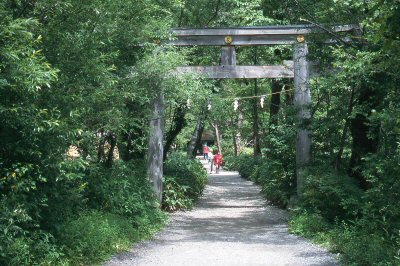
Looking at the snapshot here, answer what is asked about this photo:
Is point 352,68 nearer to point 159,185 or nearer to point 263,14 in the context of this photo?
point 159,185

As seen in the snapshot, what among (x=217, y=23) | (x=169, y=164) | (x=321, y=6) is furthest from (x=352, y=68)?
(x=217, y=23)

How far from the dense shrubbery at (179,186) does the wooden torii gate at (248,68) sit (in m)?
1.20

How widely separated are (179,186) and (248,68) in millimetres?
4434

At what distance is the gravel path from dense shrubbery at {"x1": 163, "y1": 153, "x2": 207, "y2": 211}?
0.40 metres

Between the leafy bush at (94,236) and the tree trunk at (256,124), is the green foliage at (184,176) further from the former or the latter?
the tree trunk at (256,124)

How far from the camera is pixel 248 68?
47.3 feet

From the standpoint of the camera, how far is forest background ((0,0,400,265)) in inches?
253

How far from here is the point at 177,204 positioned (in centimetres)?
1627

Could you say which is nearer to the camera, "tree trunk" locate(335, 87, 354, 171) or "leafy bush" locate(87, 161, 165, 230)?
"leafy bush" locate(87, 161, 165, 230)

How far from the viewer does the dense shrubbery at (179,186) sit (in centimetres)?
1602

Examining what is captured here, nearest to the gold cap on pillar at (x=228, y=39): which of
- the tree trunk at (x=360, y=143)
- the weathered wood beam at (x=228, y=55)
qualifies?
the weathered wood beam at (x=228, y=55)

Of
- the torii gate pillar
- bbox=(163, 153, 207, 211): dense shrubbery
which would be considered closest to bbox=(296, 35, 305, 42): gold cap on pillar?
the torii gate pillar

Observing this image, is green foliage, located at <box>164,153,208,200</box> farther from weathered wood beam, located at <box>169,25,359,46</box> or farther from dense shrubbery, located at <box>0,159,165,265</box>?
weathered wood beam, located at <box>169,25,359,46</box>

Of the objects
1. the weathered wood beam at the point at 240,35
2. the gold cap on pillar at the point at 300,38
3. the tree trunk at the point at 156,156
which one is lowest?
the tree trunk at the point at 156,156
